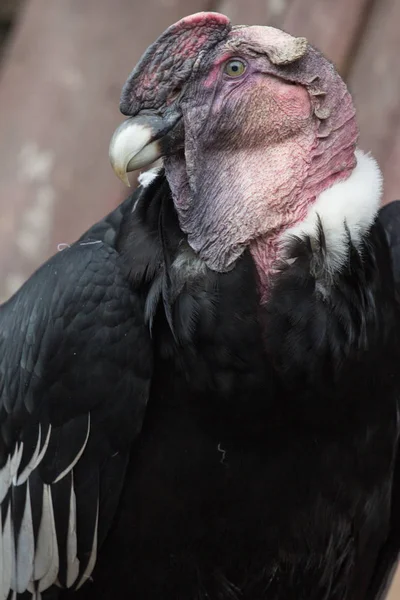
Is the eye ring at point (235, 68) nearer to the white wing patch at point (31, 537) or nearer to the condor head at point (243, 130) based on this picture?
the condor head at point (243, 130)

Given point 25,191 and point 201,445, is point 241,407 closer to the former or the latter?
point 201,445

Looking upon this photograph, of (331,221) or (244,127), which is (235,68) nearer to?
(244,127)

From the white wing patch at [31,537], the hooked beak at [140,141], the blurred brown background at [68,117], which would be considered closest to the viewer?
the hooked beak at [140,141]

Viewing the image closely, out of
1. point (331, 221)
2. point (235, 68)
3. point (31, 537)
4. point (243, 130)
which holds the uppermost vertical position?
point (235, 68)

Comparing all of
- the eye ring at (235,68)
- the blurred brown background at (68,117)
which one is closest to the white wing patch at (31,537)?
the eye ring at (235,68)

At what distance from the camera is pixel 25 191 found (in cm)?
507

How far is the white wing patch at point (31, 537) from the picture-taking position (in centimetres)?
298

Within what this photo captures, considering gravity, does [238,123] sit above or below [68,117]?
below

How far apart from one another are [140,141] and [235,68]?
1.00 feet

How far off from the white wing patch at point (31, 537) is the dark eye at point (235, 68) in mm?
979

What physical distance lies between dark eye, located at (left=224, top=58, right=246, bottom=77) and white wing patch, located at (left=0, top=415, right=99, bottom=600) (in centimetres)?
98

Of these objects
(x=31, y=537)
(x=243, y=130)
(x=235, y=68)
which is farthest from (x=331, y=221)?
(x=31, y=537)

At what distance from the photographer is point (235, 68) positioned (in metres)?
2.76

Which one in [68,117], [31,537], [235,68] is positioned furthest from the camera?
[68,117]
